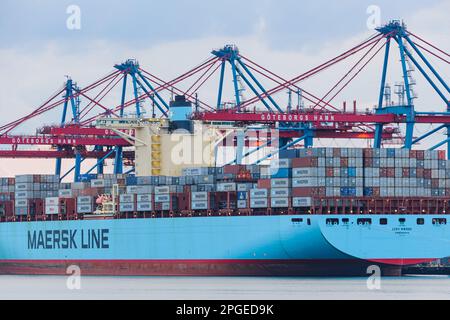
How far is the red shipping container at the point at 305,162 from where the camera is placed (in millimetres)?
79812

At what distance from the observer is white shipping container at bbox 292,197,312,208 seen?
80.4 metres

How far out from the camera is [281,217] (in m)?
81.5

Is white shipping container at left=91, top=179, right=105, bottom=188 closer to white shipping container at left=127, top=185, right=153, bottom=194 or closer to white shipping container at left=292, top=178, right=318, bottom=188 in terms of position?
white shipping container at left=127, top=185, right=153, bottom=194

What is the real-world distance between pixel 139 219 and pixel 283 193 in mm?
10770

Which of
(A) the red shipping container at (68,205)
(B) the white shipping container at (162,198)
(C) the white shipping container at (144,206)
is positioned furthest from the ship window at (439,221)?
(A) the red shipping container at (68,205)

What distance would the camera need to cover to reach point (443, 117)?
8806 centimetres

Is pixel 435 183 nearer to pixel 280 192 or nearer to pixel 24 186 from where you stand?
pixel 280 192

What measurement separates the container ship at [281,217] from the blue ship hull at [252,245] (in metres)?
0.05

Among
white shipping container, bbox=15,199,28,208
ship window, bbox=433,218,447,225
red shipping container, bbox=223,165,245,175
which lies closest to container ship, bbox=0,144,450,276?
ship window, bbox=433,218,447,225

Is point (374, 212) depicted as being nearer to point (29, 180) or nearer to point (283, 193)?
point (283, 193)

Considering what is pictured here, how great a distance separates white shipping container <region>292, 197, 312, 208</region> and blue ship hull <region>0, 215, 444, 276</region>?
0.60m

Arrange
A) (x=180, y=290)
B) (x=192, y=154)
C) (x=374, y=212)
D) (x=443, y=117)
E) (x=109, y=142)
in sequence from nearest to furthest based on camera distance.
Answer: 1. (x=180, y=290)
2. (x=374, y=212)
3. (x=443, y=117)
4. (x=192, y=154)
5. (x=109, y=142)
